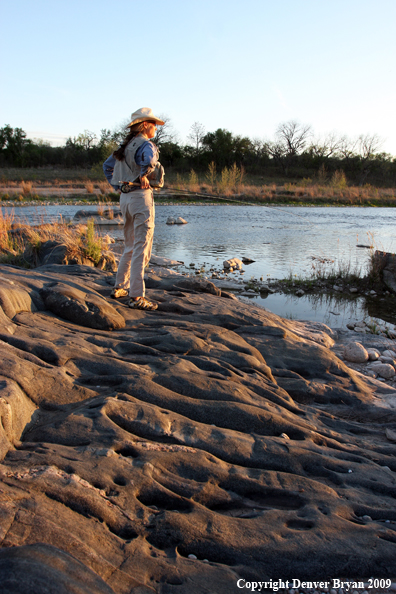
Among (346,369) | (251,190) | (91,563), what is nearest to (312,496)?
Answer: (91,563)

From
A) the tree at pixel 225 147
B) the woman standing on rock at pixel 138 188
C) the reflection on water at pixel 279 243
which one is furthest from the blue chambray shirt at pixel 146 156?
the tree at pixel 225 147

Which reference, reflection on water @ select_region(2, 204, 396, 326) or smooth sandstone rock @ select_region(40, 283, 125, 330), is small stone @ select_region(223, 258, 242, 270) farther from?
smooth sandstone rock @ select_region(40, 283, 125, 330)

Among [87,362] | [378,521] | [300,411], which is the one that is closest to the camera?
[378,521]

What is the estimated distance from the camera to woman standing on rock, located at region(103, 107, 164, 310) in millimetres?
4371

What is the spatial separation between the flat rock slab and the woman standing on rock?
709mm

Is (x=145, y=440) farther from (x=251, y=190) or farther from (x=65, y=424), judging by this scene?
(x=251, y=190)

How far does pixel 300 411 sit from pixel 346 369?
121cm

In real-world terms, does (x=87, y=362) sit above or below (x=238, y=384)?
above

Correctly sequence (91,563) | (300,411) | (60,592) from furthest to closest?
(300,411), (91,563), (60,592)

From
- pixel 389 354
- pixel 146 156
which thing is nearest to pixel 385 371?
pixel 389 354

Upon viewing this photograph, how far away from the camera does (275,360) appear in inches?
161

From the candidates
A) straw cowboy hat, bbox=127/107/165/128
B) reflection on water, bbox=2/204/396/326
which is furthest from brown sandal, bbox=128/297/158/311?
reflection on water, bbox=2/204/396/326

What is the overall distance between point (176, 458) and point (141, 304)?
97.5 inches

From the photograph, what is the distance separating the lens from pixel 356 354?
5.03 metres
